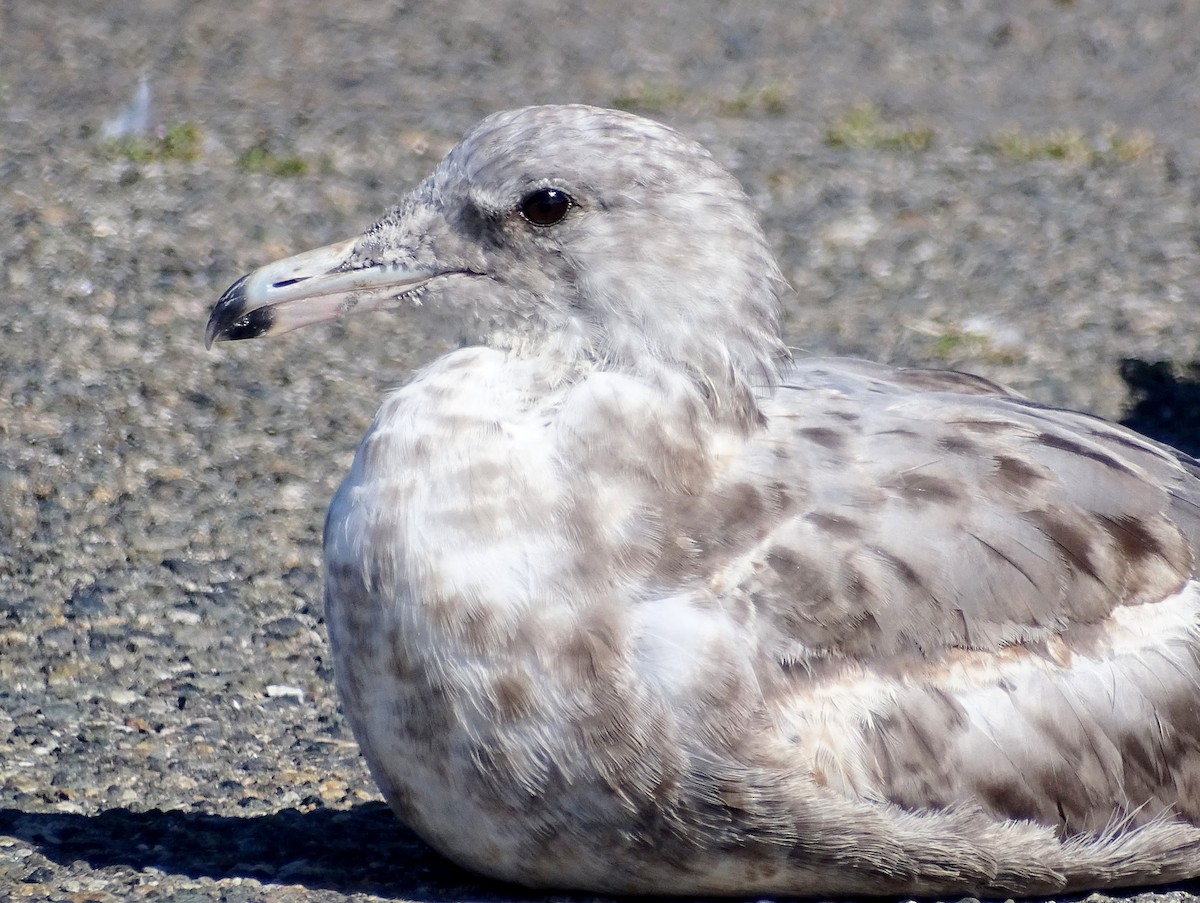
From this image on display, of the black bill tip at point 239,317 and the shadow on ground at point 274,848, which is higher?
the black bill tip at point 239,317

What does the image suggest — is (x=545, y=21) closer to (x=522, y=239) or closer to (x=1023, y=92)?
(x=1023, y=92)

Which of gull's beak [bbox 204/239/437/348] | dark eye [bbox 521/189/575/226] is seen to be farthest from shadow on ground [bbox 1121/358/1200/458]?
gull's beak [bbox 204/239/437/348]

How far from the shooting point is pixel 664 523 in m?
3.49

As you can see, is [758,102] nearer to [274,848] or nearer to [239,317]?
[239,317]

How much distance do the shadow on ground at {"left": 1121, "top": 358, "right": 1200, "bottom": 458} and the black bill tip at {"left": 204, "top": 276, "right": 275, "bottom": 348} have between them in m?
3.51

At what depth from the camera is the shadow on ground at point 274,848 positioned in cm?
367

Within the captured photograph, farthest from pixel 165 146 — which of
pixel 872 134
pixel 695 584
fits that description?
pixel 695 584

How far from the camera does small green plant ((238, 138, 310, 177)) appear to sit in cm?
791

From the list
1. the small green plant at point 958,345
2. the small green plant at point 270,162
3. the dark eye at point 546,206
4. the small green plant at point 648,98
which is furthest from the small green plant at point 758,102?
the dark eye at point 546,206

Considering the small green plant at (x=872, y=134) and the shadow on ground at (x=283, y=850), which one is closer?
the shadow on ground at (x=283, y=850)

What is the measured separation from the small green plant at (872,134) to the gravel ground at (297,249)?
24 millimetres

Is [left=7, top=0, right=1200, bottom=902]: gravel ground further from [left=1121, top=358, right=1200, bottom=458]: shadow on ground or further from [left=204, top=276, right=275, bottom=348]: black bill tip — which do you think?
[left=204, top=276, right=275, bottom=348]: black bill tip

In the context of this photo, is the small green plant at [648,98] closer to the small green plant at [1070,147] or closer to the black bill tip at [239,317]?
the small green plant at [1070,147]

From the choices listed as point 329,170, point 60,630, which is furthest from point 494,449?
point 329,170
